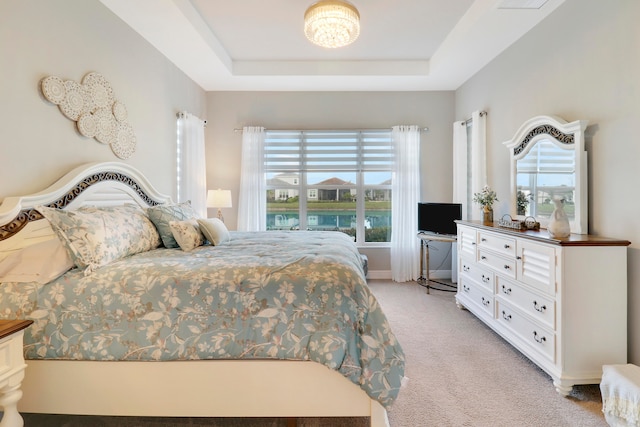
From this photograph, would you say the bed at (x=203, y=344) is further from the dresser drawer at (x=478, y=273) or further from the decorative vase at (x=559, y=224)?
the dresser drawer at (x=478, y=273)

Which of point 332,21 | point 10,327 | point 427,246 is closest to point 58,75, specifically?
point 10,327

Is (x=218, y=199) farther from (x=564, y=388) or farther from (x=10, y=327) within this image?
(x=564, y=388)

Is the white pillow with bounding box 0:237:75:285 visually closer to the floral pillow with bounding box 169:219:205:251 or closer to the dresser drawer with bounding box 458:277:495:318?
the floral pillow with bounding box 169:219:205:251

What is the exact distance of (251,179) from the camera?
4656 millimetres

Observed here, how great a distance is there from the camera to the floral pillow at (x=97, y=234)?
1.71 metres

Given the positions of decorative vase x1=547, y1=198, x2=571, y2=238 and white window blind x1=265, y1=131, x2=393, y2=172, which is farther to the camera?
white window blind x1=265, y1=131, x2=393, y2=172

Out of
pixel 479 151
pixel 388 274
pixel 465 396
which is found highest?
pixel 479 151

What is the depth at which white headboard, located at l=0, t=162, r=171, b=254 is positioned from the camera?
1.78 meters

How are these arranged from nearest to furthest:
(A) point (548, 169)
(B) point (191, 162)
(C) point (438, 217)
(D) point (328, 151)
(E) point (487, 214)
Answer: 1. (A) point (548, 169)
2. (E) point (487, 214)
3. (B) point (191, 162)
4. (C) point (438, 217)
5. (D) point (328, 151)

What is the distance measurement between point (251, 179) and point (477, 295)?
10.6 ft

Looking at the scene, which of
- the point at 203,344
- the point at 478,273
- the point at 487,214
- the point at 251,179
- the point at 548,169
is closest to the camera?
the point at 203,344

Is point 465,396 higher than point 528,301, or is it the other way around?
point 528,301

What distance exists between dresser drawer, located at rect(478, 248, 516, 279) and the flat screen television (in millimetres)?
1070

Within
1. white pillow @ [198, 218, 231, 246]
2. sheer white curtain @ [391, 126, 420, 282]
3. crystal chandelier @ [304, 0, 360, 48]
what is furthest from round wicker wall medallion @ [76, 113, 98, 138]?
sheer white curtain @ [391, 126, 420, 282]
